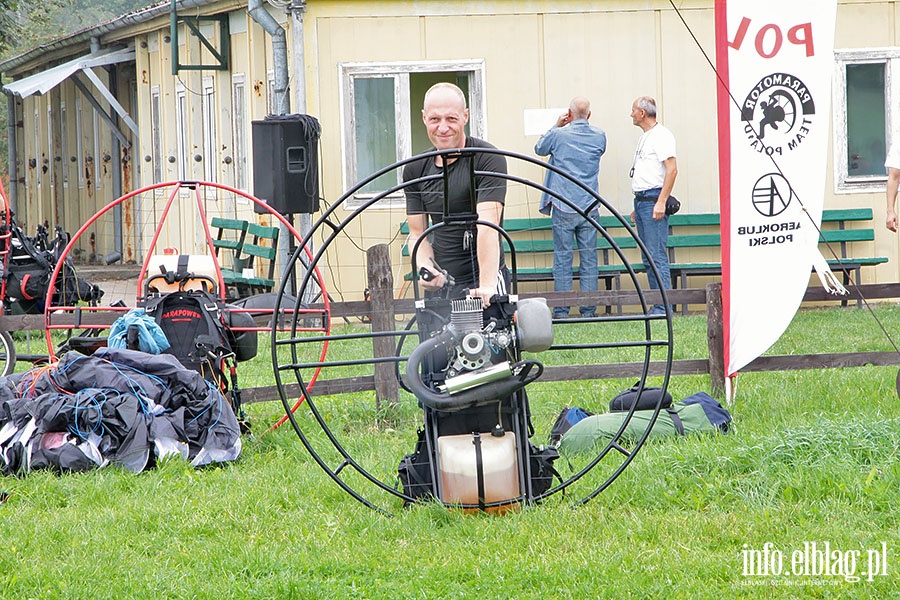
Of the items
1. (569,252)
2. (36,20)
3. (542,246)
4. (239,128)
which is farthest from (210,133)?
(36,20)

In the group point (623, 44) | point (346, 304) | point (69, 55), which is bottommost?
point (346, 304)

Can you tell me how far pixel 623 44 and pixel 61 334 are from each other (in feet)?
21.1

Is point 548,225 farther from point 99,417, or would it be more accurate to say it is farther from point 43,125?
point 43,125

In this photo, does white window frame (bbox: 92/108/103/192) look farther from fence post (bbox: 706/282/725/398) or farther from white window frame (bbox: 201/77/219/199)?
fence post (bbox: 706/282/725/398)

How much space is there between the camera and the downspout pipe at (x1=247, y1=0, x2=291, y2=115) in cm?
1273

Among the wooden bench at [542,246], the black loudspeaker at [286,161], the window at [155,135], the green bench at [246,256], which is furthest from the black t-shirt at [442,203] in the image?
the window at [155,135]

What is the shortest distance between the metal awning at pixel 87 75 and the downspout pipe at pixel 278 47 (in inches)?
187

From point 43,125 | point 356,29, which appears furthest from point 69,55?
point 356,29

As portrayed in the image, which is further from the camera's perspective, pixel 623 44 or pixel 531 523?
pixel 623 44

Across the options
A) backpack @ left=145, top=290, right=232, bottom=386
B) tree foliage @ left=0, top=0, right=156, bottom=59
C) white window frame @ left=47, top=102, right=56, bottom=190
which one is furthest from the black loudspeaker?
white window frame @ left=47, top=102, right=56, bottom=190

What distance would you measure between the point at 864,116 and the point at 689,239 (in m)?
2.34

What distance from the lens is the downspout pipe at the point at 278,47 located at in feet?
41.8

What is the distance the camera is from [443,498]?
4.99m

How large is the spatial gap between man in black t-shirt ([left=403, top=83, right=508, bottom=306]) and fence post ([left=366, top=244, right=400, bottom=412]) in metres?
1.63
